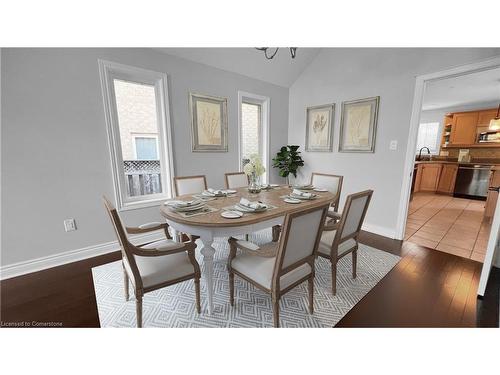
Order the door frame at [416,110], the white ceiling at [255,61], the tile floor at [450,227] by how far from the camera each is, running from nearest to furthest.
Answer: the door frame at [416,110] → the tile floor at [450,227] → the white ceiling at [255,61]

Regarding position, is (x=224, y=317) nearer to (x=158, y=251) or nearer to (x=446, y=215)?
(x=158, y=251)

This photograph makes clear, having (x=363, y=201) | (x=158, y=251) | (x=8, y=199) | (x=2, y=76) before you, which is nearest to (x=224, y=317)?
(x=158, y=251)

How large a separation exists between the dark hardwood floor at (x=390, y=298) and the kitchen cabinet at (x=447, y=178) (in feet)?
13.9

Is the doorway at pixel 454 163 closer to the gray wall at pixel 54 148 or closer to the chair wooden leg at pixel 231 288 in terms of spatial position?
the chair wooden leg at pixel 231 288

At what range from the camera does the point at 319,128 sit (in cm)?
366

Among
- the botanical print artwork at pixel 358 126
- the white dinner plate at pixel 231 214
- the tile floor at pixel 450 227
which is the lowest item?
the tile floor at pixel 450 227

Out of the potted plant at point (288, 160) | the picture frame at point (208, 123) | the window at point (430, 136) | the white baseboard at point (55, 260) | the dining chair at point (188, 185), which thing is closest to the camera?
the white baseboard at point (55, 260)

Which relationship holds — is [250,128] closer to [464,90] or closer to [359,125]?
[359,125]

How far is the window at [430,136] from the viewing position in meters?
6.27

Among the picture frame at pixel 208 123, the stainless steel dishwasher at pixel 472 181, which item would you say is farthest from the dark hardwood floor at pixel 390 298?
Result: the stainless steel dishwasher at pixel 472 181

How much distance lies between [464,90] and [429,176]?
2318 millimetres

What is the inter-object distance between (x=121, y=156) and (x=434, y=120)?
27.3ft

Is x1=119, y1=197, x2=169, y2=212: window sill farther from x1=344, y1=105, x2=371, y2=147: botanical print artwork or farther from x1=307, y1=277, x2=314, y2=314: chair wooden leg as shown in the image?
x1=344, y1=105, x2=371, y2=147: botanical print artwork

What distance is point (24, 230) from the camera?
205 cm
